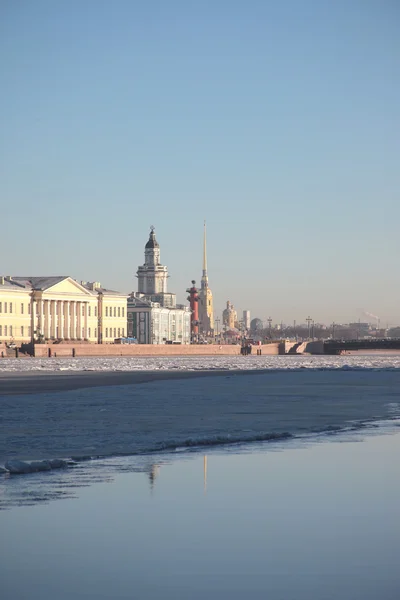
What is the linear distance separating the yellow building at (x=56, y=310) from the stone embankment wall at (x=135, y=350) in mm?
6448

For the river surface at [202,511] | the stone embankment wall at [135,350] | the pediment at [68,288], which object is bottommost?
the river surface at [202,511]

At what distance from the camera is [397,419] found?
2869cm

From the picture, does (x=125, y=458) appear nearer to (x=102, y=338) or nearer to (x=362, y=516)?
(x=362, y=516)

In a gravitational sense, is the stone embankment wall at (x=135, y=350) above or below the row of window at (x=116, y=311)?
below

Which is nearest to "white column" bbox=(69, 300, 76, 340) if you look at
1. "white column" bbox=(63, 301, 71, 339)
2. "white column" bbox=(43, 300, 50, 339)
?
"white column" bbox=(63, 301, 71, 339)

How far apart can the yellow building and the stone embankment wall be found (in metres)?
6.45

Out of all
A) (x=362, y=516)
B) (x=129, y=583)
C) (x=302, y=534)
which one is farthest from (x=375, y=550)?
(x=129, y=583)

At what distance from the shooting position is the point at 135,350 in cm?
16388

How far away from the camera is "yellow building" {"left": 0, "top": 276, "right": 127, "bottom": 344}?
15438 centimetres

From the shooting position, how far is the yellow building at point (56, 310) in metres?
154

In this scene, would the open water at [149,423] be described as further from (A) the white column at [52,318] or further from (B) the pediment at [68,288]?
(A) the white column at [52,318]

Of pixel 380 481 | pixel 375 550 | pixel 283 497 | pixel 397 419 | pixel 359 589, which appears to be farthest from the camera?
pixel 397 419

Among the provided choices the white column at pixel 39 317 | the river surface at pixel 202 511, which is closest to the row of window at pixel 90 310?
the white column at pixel 39 317

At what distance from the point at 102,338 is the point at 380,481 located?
529 ft
